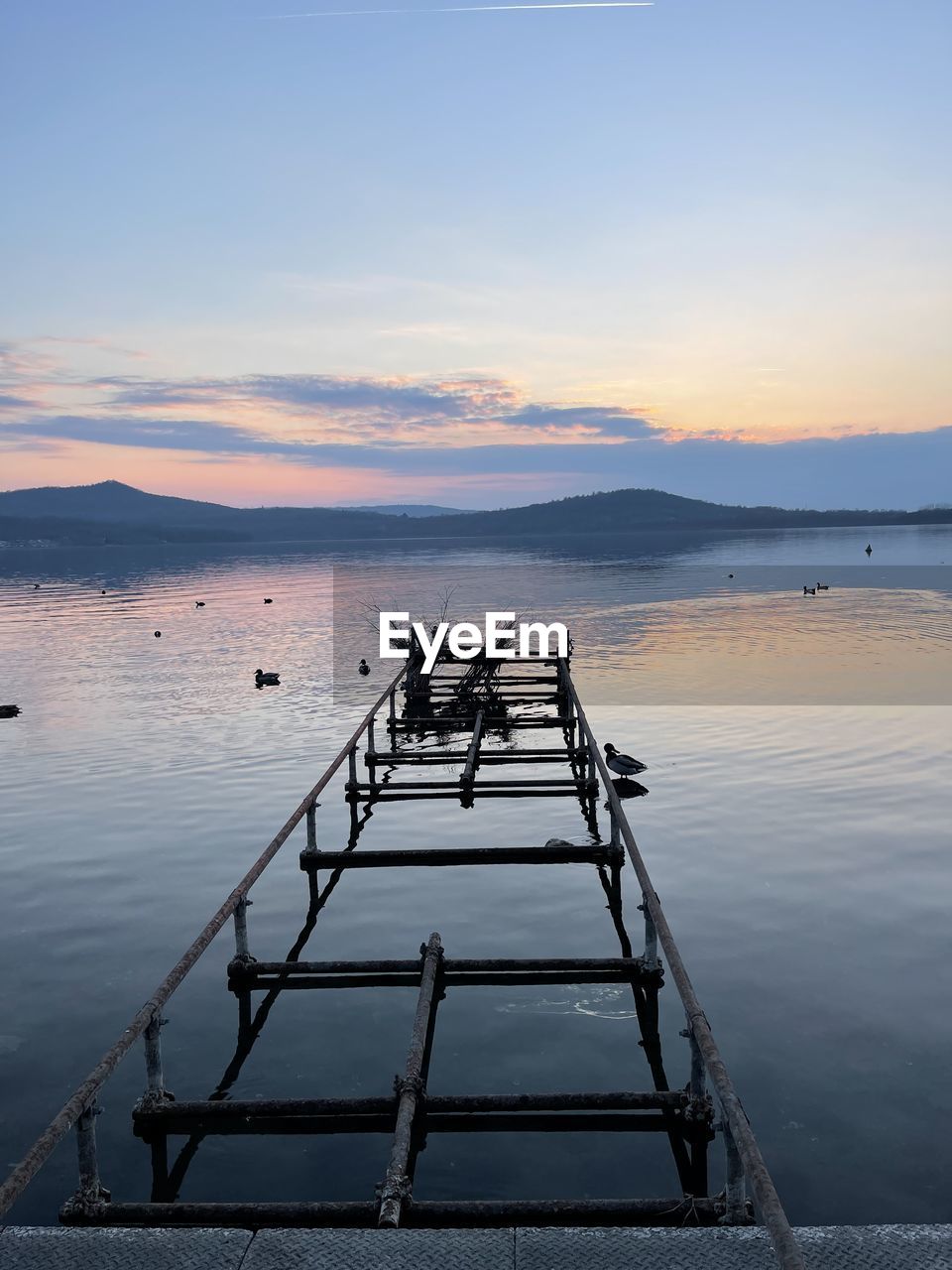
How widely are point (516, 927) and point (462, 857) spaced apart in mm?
2497

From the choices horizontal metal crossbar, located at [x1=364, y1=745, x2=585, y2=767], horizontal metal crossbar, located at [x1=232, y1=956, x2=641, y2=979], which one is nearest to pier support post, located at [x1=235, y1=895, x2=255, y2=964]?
horizontal metal crossbar, located at [x1=232, y1=956, x2=641, y2=979]

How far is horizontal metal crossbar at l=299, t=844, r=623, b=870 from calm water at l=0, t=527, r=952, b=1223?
48cm

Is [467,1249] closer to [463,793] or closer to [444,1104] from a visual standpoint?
[444,1104]

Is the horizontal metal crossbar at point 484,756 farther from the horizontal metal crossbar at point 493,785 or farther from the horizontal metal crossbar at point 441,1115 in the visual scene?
the horizontal metal crossbar at point 441,1115

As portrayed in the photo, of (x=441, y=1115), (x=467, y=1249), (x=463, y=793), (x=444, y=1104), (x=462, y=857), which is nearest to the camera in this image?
(x=467, y=1249)

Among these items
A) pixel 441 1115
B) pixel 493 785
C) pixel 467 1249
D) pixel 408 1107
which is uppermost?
pixel 467 1249

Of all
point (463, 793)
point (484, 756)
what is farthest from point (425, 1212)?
point (484, 756)

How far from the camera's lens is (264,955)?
15.6 meters

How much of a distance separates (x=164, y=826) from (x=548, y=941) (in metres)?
10.1

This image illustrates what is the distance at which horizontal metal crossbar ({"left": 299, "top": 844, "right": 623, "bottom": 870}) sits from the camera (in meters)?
18.2

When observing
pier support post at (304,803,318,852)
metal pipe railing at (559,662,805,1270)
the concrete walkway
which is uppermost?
metal pipe railing at (559,662,805,1270)

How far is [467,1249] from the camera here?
6434mm

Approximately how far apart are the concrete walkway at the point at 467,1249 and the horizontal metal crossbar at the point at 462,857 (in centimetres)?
1139

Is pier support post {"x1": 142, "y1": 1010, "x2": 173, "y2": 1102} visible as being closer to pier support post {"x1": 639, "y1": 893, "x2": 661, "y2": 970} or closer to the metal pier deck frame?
the metal pier deck frame
